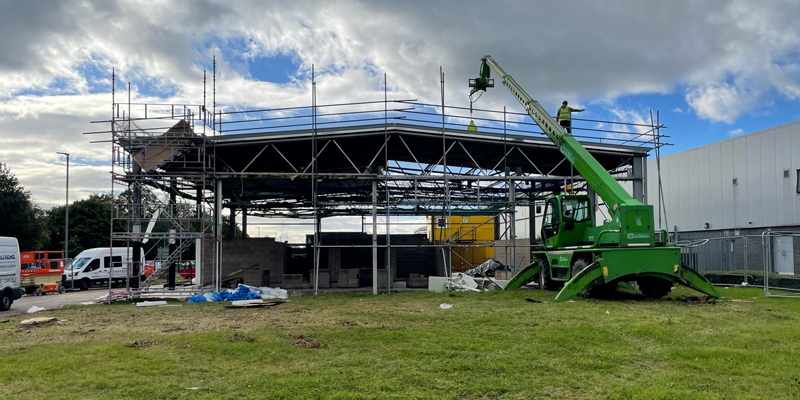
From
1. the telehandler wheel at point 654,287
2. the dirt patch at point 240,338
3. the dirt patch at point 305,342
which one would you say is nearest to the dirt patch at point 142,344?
the dirt patch at point 240,338

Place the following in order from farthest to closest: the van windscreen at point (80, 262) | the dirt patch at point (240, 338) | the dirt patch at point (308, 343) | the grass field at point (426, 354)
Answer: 1. the van windscreen at point (80, 262)
2. the dirt patch at point (240, 338)
3. the dirt patch at point (308, 343)
4. the grass field at point (426, 354)

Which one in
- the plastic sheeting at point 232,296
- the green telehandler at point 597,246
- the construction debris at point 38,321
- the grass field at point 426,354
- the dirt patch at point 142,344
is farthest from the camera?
the plastic sheeting at point 232,296

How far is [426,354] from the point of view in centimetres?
802

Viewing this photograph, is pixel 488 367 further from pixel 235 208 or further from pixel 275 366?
pixel 235 208

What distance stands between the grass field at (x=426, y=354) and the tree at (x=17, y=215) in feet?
112

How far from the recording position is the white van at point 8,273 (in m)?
18.2

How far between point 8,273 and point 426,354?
16965mm

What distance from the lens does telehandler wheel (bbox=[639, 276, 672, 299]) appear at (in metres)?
15.0

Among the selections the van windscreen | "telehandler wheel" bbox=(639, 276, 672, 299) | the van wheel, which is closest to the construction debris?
the van wheel

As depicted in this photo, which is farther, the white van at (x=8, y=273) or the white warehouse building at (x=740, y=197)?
the white warehouse building at (x=740, y=197)

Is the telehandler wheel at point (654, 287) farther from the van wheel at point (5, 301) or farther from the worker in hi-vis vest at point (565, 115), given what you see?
the van wheel at point (5, 301)

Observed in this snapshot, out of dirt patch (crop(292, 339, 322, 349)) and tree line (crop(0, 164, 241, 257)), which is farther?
tree line (crop(0, 164, 241, 257))

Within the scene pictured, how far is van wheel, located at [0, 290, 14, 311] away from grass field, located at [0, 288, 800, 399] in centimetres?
615

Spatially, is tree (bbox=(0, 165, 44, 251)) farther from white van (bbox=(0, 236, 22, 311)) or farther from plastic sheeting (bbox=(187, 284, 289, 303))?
plastic sheeting (bbox=(187, 284, 289, 303))
